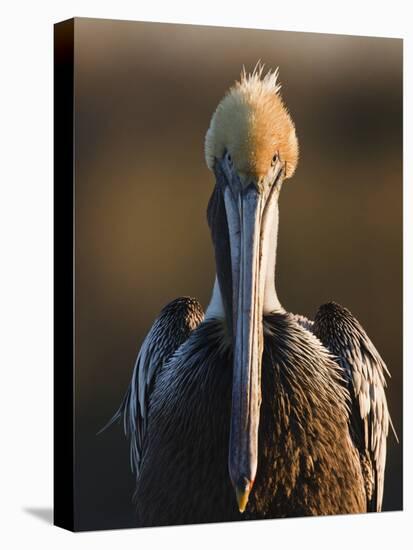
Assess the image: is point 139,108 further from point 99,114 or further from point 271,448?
point 271,448

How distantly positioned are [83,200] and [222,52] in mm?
1227

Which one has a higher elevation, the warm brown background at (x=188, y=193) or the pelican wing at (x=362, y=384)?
the warm brown background at (x=188, y=193)

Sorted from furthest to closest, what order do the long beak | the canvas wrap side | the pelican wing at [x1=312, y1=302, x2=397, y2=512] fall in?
the pelican wing at [x1=312, y1=302, x2=397, y2=512]
the long beak
the canvas wrap side

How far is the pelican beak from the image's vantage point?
8.57 metres

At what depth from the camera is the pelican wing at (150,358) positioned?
8.60m

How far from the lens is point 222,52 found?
8750mm

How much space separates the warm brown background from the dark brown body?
0.66 feet

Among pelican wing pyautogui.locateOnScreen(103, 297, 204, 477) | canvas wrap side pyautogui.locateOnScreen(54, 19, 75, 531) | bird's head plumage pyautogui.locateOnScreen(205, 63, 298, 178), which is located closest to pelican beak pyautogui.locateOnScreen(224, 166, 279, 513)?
bird's head plumage pyautogui.locateOnScreen(205, 63, 298, 178)

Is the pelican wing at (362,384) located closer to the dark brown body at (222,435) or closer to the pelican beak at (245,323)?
the dark brown body at (222,435)

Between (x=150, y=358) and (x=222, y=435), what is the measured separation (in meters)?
0.60

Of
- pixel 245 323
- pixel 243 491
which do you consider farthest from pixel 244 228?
pixel 243 491

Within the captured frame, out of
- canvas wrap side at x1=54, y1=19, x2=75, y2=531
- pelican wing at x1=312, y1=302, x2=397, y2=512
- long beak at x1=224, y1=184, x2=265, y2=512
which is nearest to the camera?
canvas wrap side at x1=54, y1=19, x2=75, y2=531

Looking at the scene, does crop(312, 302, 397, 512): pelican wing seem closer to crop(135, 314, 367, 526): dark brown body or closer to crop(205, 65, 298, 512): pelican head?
crop(135, 314, 367, 526): dark brown body

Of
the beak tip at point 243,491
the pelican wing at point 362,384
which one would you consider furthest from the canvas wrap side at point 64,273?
the pelican wing at point 362,384
